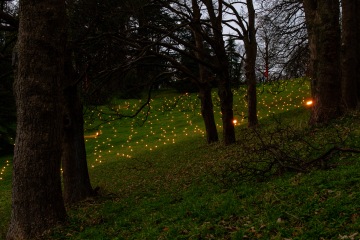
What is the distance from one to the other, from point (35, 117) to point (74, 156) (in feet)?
12.9

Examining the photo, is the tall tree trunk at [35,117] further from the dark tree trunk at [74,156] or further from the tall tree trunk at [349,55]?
the tall tree trunk at [349,55]

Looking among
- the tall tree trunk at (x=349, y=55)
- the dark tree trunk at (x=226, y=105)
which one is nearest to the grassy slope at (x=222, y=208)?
the tall tree trunk at (x=349, y=55)

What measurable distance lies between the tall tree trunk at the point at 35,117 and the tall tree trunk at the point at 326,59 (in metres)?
7.43

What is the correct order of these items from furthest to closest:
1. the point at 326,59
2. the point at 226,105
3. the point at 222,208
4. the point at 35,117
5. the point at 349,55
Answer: the point at 226,105
the point at 349,55
the point at 326,59
the point at 35,117
the point at 222,208

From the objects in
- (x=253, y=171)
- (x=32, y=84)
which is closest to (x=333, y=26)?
(x=253, y=171)

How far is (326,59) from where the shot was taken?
429 inches

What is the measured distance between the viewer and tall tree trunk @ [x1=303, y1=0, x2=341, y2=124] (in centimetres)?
1087

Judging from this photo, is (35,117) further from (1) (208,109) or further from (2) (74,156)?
(1) (208,109)

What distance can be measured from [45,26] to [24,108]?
164 centimetres

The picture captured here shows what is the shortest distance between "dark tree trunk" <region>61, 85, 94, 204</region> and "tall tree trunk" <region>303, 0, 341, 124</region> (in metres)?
7.10

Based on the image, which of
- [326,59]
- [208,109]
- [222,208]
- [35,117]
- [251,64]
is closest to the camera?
[222,208]

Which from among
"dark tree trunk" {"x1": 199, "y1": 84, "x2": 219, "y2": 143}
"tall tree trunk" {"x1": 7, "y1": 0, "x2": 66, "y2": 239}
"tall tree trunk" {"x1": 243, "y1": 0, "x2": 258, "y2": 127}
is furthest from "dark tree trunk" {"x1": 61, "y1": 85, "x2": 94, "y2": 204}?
"tall tree trunk" {"x1": 243, "y1": 0, "x2": 258, "y2": 127}

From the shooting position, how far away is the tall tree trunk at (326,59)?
1087 centimetres

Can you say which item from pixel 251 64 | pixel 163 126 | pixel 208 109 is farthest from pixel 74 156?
pixel 163 126
